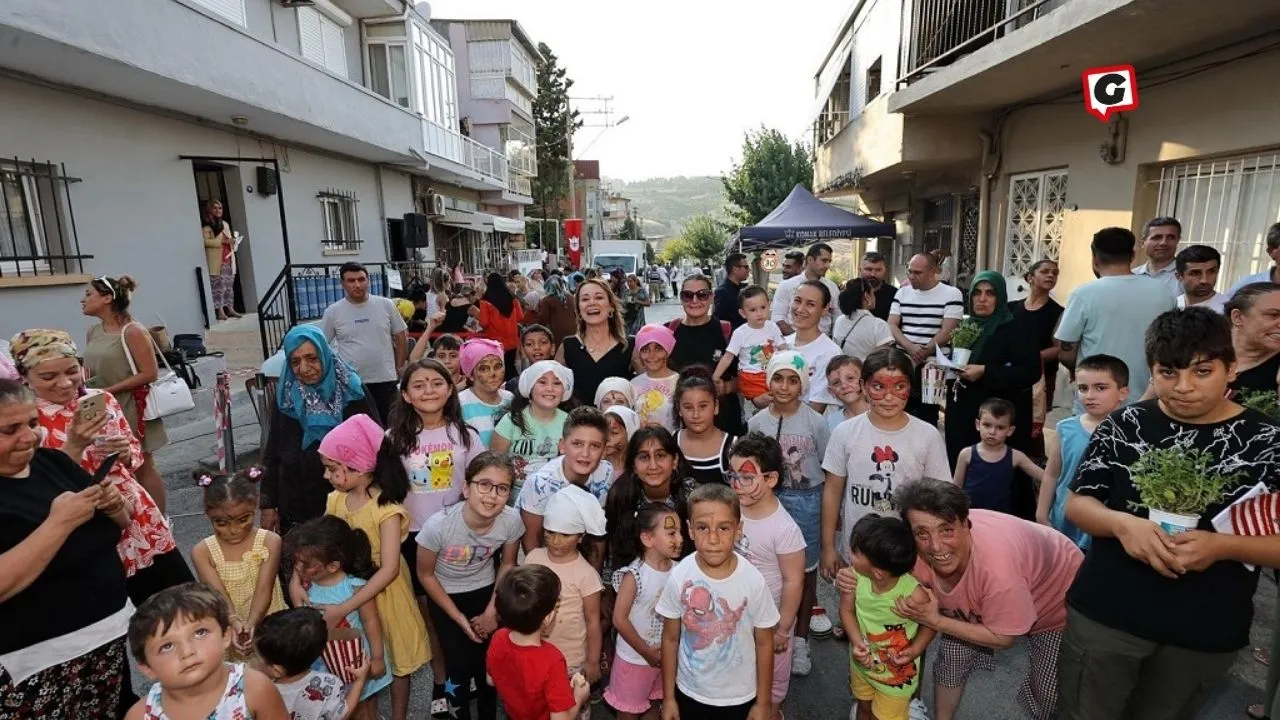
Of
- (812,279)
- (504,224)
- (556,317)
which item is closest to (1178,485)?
(812,279)

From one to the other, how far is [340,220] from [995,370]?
12.9 metres

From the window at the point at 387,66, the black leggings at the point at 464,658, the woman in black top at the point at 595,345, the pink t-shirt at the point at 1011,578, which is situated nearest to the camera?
the pink t-shirt at the point at 1011,578

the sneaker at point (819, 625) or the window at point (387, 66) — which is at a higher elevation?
the window at point (387, 66)

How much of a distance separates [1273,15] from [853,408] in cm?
425

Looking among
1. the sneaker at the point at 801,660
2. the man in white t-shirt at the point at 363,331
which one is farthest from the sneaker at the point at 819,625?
the man in white t-shirt at the point at 363,331

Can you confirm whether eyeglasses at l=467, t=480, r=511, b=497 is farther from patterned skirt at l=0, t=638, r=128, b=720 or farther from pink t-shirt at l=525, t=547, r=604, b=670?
patterned skirt at l=0, t=638, r=128, b=720

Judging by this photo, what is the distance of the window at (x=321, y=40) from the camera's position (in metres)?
11.5

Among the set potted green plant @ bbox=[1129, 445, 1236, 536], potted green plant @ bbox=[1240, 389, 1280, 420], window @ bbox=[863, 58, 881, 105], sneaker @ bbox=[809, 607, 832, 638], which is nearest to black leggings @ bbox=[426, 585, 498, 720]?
sneaker @ bbox=[809, 607, 832, 638]

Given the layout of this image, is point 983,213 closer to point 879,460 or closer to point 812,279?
point 812,279

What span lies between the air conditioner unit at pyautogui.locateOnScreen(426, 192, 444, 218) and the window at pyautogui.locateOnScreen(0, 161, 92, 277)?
421 inches

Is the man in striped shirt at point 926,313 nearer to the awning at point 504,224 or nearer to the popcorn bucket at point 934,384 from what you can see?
the popcorn bucket at point 934,384

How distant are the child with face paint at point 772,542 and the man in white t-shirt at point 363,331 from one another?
11.7 ft

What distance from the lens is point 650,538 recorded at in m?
2.46

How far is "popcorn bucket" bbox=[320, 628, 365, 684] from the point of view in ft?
7.96
